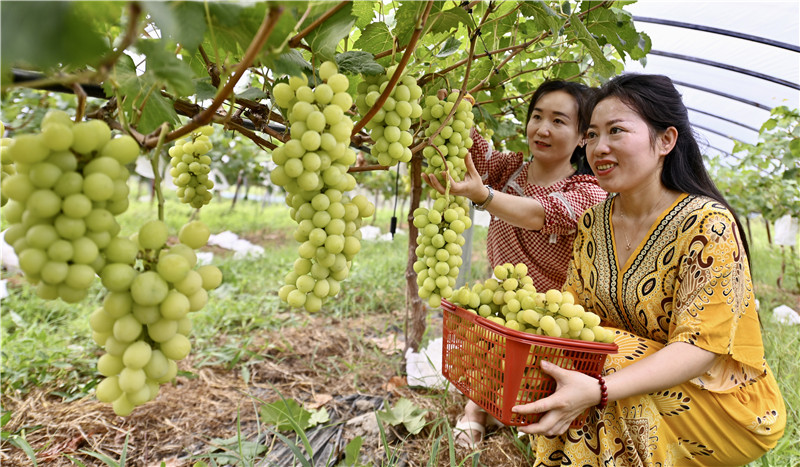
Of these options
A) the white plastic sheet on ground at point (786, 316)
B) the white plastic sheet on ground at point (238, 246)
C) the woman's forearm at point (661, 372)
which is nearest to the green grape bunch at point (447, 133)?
the woman's forearm at point (661, 372)

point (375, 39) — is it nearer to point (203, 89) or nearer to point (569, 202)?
point (203, 89)

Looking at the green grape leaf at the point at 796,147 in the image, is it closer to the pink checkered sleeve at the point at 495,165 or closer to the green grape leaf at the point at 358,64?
the pink checkered sleeve at the point at 495,165

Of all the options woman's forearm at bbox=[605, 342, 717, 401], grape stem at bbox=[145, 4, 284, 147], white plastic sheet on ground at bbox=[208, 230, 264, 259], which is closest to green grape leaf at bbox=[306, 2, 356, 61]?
grape stem at bbox=[145, 4, 284, 147]

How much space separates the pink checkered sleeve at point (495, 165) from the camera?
2262mm

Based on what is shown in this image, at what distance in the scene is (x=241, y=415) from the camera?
223 cm

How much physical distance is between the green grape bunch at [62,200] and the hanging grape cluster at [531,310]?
1.10m

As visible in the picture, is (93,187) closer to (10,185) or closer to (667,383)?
(10,185)

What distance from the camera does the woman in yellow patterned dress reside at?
1372mm

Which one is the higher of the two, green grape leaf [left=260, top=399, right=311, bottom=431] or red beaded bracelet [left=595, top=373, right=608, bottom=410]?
red beaded bracelet [left=595, top=373, right=608, bottom=410]

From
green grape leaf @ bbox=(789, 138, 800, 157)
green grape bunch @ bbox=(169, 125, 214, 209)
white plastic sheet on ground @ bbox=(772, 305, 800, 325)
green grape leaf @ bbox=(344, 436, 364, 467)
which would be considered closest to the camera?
green grape bunch @ bbox=(169, 125, 214, 209)

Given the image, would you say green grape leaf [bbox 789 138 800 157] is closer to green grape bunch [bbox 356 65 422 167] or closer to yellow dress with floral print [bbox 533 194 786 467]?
yellow dress with floral print [bbox 533 194 786 467]

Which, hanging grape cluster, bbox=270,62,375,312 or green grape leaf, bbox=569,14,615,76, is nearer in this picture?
hanging grape cluster, bbox=270,62,375,312

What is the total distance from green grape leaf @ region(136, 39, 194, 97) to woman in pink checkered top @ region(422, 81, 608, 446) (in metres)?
1.15

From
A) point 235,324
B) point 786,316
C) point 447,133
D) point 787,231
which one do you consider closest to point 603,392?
point 447,133
